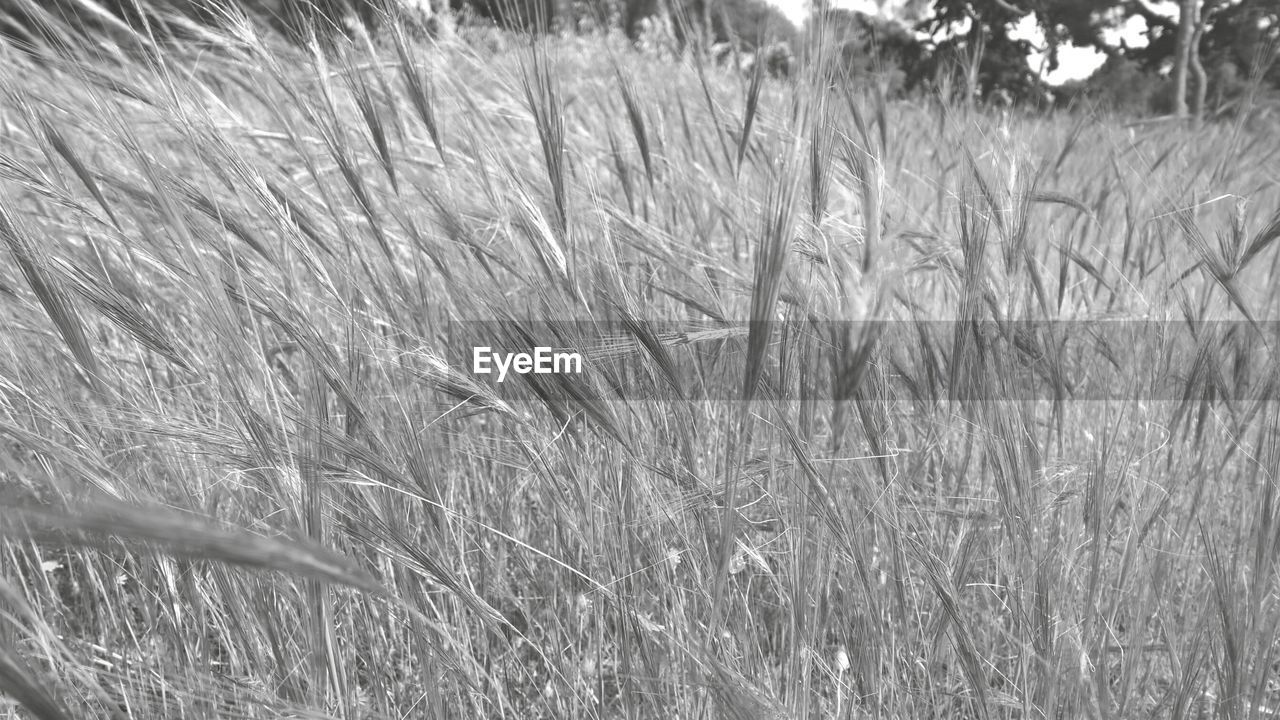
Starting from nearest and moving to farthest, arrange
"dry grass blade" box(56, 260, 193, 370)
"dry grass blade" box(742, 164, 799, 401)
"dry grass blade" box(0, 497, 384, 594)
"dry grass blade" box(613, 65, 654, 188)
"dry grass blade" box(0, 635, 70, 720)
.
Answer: "dry grass blade" box(0, 497, 384, 594) → "dry grass blade" box(0, 635, 70, 720) → "dry grass blade" box(742, 164, 799, 401) → "dry grass blade" box(56, 260, 193, 370) → "dry grass blade" box(613, 65, 654, 188)

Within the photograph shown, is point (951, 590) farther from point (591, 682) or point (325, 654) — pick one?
point (325, 654)

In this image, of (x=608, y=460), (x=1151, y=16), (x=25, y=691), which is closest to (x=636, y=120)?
(x=608, y=460)

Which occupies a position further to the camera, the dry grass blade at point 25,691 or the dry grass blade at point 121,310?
the dry grass blade at point 121,310

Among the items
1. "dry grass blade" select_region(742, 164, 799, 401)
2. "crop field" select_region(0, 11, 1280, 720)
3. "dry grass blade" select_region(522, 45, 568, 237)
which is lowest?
"crop field" select_region(0, 11, 1280, 720)

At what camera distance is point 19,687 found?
1.49 feet

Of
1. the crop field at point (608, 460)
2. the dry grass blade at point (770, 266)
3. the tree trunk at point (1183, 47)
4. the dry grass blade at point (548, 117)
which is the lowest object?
the crop field at point (608, 460)

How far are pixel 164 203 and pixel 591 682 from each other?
2.38 ft

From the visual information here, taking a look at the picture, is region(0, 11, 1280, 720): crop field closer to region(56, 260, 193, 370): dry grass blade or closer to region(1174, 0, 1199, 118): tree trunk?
region(56, 260, 193, 370): dry grass blade

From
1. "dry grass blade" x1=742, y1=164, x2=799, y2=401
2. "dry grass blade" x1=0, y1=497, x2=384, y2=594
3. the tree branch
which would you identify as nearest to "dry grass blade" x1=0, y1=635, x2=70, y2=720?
"dry grass blade" x1=0, y1=497, x2=384, y2=594

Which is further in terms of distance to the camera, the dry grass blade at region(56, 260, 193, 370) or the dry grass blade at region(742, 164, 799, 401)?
the dry grass blade at region(56, 260, 193, 370)

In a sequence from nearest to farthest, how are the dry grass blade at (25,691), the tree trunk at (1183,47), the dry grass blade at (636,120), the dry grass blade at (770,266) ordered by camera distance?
the dry grass blade at (25,691), the dry grass blade at (770,266), the dry grass blade at (636,120), the tree trunk at (1183,47)

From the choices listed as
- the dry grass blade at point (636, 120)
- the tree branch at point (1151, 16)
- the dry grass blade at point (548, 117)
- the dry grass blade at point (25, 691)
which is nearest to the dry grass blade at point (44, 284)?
the dry grass blade at point (25, 691)

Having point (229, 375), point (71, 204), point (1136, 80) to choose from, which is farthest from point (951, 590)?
point (1136, 80)

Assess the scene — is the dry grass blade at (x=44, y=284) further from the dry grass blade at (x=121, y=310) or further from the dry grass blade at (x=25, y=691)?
the dry grass blade at (x=25, y=691)
